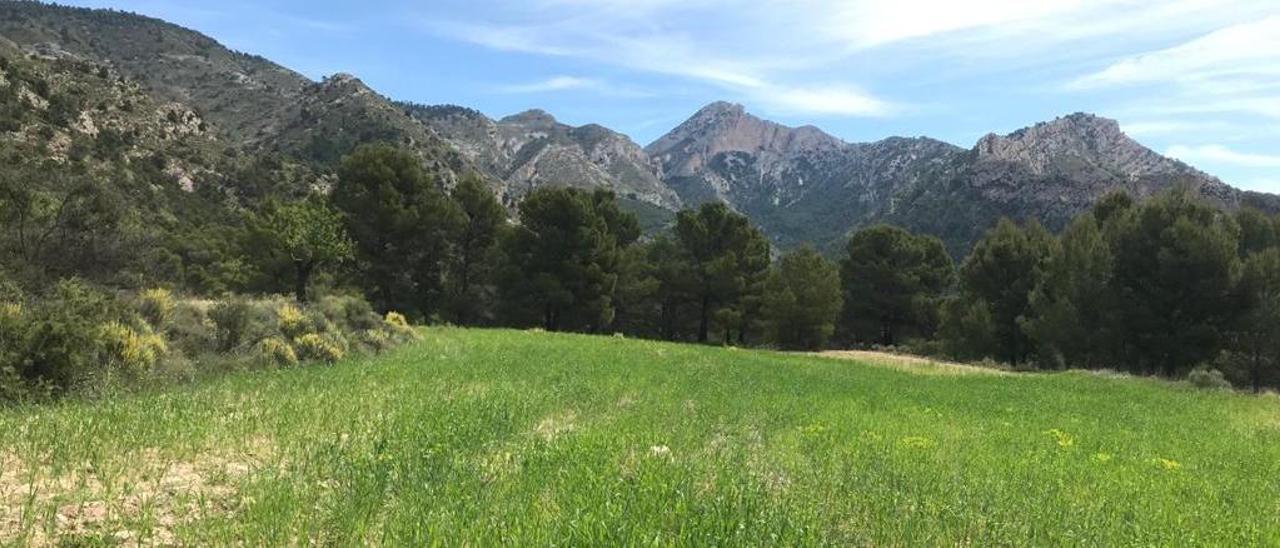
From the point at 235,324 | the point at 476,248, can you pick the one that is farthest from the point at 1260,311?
the point at 476,248

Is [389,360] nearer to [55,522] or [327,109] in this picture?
[55,522]

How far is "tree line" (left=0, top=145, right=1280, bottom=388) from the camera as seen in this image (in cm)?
3956

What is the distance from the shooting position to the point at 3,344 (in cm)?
1067

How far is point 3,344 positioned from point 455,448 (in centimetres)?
773

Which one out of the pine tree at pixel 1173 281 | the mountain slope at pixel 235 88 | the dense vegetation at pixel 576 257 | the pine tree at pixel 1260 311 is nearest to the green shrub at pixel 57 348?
the dense vegetation at pixel 576 257

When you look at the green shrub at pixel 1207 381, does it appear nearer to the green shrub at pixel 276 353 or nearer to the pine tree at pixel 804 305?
the pine tree at pixel 804 305

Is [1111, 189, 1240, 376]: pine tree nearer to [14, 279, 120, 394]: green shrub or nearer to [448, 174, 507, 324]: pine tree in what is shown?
[448, 174, 507, 324]: pine tree

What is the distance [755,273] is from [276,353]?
2052 inches

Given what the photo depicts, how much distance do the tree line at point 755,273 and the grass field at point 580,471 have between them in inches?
818

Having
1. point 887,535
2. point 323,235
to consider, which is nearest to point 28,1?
point 323,235

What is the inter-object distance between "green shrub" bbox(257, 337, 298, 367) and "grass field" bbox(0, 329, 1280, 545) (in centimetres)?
182

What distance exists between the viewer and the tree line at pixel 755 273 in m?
39.6

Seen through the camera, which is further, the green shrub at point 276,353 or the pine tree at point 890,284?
the pine tree at point 890,284

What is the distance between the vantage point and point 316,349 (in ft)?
61.8
